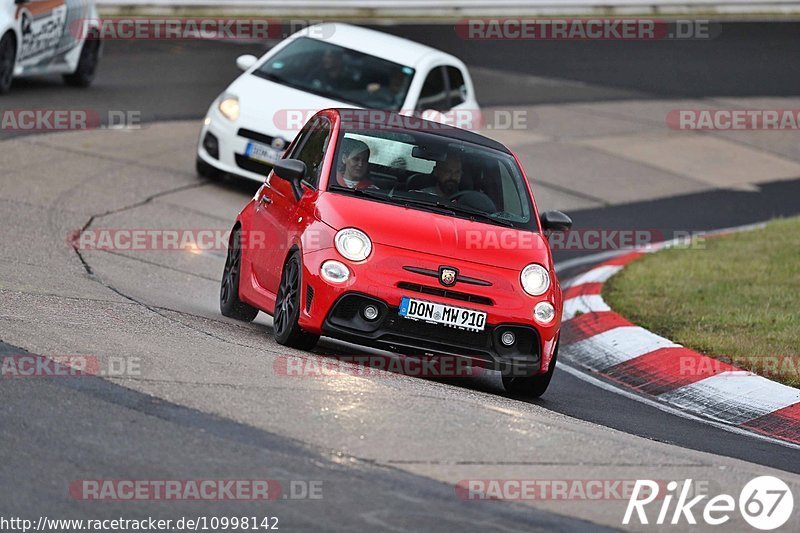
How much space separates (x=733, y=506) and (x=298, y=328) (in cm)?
314

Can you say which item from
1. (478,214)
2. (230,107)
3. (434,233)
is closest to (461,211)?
(478,214)

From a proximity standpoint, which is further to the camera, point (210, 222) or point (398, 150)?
point (210, 222)

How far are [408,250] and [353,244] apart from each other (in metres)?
0.32

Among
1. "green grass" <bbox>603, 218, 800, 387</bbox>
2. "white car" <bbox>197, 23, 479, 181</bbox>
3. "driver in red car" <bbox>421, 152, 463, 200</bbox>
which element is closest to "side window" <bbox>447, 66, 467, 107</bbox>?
"white car" <bbox>197, 23, 479, 181</bbox>

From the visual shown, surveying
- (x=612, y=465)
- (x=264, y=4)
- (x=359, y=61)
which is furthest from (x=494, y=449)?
(x=264, y=4)

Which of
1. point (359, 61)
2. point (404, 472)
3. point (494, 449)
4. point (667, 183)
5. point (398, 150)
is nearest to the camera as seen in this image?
point (404, 472)

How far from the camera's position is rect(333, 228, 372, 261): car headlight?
28.3 feet

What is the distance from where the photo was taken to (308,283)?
339 inches

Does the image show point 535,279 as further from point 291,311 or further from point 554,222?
point 291,311

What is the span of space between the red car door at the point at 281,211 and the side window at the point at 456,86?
21.5ft

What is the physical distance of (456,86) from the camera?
1712 centimetres

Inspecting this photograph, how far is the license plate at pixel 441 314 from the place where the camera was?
855cm

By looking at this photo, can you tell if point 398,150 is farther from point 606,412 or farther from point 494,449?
point 494,449

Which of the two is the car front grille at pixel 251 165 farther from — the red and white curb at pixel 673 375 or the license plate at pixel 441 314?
the license plate at pixel 441 314
